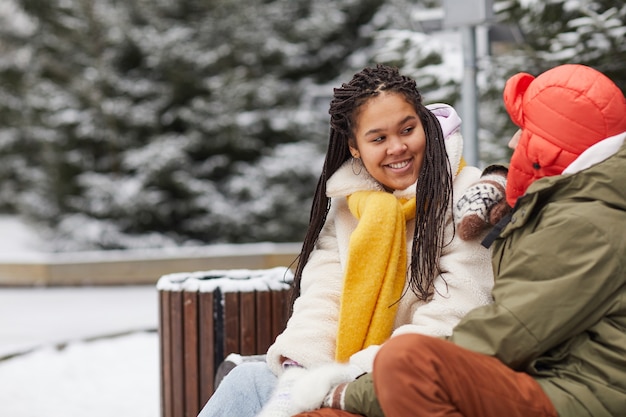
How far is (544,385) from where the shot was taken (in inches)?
88.8

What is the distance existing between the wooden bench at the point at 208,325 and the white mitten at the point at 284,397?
4.69 ft

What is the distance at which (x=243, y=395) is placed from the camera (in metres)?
2.91

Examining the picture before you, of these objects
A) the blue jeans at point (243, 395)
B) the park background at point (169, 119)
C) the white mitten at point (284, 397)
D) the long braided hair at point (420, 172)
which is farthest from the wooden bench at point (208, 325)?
the park background at point (169, 119)

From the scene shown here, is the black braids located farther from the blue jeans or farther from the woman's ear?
the blue jeans

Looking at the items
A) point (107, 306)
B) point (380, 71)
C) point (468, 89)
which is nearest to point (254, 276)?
point (380, 71)

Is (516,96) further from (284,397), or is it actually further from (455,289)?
(284,397)

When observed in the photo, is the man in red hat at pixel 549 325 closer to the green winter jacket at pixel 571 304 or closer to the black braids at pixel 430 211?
the green winter jacket at pixel 571 304

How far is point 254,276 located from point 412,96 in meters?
1.80

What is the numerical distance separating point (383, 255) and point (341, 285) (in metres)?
0.27

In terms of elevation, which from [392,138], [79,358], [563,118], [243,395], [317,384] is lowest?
[79,358]

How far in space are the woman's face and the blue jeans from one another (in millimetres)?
786

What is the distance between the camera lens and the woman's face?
119 inches

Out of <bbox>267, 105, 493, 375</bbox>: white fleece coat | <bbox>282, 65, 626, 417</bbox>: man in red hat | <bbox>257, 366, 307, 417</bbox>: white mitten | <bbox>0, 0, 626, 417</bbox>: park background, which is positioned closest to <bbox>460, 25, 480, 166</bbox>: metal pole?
<bbox>267, 105, 493, 375</bbox>: white fleece coat

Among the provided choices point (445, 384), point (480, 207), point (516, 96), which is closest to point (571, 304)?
point (445, 384)
